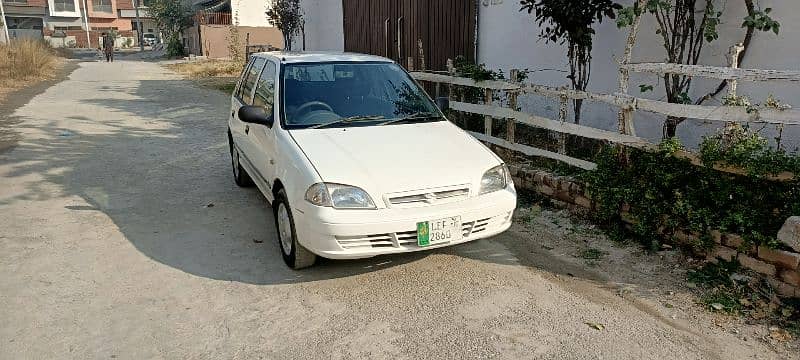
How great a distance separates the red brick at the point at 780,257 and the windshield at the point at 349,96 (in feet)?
8.62

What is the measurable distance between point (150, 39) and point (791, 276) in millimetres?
73663

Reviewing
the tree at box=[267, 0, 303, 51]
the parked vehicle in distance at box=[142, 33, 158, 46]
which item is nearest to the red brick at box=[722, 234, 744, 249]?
the tree at box=[267, 0, 303, 51]

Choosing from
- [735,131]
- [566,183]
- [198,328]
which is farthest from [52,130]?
[735,131]

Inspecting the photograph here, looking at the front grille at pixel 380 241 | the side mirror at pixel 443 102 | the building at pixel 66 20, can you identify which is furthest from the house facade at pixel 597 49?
the building at pixel 66 20

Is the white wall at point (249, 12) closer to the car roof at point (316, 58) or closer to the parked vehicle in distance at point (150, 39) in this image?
the parked vehicle in distance at point (150, 39)

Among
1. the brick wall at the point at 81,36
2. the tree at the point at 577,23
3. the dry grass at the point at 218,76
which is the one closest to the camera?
the tree at the point at 577,23

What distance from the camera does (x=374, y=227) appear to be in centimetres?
354

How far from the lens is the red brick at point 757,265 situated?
11.9ft

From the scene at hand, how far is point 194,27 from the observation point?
3825 centimetres

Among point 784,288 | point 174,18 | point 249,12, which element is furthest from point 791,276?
point 174,18

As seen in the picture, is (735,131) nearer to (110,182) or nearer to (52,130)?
(110,182)

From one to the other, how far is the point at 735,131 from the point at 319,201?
10.2ft

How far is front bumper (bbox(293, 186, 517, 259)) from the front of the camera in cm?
355

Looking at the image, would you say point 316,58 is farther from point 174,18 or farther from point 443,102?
point 174,18
